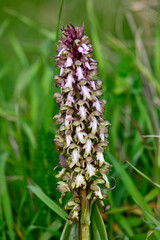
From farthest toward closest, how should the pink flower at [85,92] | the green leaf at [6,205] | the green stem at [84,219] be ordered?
the green leaf at [6,205], the green stem at [84,219], the pink flower at [85,92]

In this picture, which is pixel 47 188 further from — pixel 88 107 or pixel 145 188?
pixel 88 107

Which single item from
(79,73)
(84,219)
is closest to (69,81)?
(79,73)

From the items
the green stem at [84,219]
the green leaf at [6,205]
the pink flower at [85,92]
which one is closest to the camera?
the pink flower at [85,92]

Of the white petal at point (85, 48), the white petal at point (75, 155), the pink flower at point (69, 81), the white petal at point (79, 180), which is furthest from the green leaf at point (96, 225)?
the white petal at point (85, 48)

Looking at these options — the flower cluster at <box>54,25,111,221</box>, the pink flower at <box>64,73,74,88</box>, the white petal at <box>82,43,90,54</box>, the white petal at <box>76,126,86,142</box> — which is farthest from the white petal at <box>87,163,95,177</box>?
the white petal at <box>82,43,90,54</box>

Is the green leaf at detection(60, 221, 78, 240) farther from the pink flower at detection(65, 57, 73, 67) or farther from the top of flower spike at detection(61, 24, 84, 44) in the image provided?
the top of flower spike at detection(61, 24, 84, 44)

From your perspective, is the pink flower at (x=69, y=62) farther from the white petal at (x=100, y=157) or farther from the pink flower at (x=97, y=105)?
the white petal at (x=100, y=157)

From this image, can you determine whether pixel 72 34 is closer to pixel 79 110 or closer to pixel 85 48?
pixel 85 48
